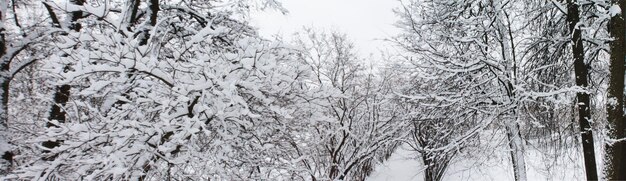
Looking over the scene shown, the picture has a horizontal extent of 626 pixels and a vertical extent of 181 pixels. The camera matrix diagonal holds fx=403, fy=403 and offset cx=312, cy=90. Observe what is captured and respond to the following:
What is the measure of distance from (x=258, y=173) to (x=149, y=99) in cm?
182

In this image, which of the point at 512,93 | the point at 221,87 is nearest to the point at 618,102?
the point at 221,87

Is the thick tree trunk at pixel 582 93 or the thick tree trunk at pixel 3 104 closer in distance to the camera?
the thick tree trunk at pixel 3 104

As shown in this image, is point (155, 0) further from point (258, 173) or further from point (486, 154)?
point (486, 154)

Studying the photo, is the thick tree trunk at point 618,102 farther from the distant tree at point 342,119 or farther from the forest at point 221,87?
the distant tree at point 342,119

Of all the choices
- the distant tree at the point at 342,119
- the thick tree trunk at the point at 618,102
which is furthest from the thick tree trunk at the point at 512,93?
the thick tree trunk at the point at 618,102

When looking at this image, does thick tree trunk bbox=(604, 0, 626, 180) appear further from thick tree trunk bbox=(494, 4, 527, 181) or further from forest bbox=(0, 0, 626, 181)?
thick tree trunk bbox=(494, 4, 527, 181)

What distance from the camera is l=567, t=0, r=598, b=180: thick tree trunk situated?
5.83m

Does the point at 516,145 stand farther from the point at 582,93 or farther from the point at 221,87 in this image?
the point at 221,87

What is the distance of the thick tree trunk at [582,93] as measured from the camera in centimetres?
583

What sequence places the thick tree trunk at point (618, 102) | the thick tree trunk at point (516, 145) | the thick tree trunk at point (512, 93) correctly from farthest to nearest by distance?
the thick tree trunk at point (516, 145), the thick tree trunk at point (512, 93), the thick tree trunk at point (618, 102)

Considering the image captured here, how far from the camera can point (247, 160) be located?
201 inches

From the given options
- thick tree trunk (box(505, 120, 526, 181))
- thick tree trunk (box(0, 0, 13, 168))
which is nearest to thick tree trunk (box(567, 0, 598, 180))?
thick tree trunk (box(505, 120, 526, 181))

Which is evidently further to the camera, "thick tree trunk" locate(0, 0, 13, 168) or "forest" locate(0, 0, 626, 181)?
"thick tree trunk" locate(0, 0, 13, 168)

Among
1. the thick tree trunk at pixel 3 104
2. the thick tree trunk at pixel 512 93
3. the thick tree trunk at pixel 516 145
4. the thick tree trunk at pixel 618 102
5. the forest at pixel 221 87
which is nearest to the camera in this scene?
the thick tree trunk at pixel 618 102
